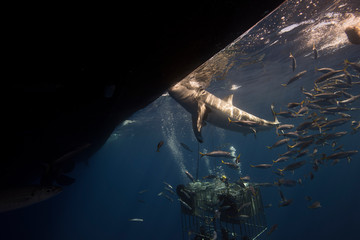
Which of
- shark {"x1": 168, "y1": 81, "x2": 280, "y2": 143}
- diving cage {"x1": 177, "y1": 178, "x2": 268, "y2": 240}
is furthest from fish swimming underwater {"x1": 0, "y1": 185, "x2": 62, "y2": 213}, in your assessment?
diving cage {"x1": 177, "y1": 178, "x2": 268, "y2": 240}

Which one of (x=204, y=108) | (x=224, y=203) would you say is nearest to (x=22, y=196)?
(x=204, y=108)

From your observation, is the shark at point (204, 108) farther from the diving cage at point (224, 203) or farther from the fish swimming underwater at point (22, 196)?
the fish swimming underwater at point (22, 196)

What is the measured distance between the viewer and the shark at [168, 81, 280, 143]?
23.4 ft

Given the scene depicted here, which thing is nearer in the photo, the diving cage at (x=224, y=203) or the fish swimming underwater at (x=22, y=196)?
the fish swimming underwater at (x=22, y=196)

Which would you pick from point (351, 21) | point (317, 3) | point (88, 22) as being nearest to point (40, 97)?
point (88, 22)

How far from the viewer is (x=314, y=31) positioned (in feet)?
38.0

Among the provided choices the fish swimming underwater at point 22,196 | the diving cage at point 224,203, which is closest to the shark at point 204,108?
the diving cage at point 224,203

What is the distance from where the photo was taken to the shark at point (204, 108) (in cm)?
714

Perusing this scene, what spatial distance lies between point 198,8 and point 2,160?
749 cm

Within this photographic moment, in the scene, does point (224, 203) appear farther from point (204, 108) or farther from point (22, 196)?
point (22, 196)

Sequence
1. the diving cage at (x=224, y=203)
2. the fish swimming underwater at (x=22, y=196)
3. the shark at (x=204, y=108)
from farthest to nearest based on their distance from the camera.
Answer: the diving cage at (x=224, y=203), the shark at (x=204, y=108), the fish swimming underwater at (x=22, y=196)

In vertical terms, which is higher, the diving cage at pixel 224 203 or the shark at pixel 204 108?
the shark at pixel 204 108

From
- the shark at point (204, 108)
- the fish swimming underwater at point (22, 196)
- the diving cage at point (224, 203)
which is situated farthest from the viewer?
the diving cage at point (224, 203)

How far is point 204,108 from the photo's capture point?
717 centimetres
